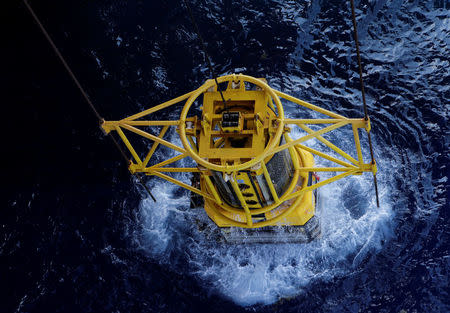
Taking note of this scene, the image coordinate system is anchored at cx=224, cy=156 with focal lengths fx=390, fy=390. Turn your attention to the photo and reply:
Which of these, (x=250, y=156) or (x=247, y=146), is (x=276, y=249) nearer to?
(x=247, y=146)

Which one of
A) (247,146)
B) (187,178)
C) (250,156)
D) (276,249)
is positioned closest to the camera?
(250,156)

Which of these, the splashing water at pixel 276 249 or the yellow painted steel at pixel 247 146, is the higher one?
the yellow painted steel at pixel 247 146

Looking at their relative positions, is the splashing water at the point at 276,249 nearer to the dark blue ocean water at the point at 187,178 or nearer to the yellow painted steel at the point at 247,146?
the dark blue ocean water at the point at 187,178

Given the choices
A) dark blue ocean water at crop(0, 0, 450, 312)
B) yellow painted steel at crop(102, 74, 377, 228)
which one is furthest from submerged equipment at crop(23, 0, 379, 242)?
dark blue ocean water at crop(0, 0, 450, 312)

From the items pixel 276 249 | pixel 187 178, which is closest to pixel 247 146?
pixel 276 249

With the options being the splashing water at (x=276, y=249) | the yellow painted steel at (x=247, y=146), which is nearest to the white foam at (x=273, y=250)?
the splashing water at (x=276, y=249)

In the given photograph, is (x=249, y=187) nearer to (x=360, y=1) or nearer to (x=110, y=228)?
(x=110, y=228)
